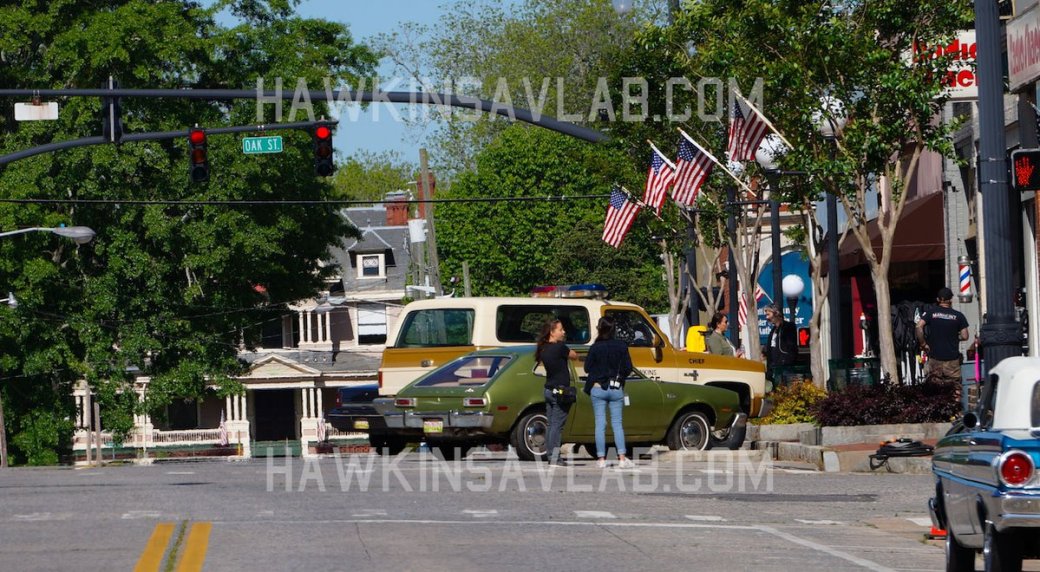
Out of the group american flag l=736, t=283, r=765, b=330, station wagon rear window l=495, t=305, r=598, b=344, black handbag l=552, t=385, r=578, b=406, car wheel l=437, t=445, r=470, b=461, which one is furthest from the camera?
american flag l=736, t=283, r=765, b=330

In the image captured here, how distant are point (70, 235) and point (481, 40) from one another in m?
35.2

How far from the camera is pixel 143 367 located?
49.4 m

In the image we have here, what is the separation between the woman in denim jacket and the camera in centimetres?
2152

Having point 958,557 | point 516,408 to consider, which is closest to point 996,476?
point 958,557

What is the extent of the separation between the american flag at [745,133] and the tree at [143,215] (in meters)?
18.9

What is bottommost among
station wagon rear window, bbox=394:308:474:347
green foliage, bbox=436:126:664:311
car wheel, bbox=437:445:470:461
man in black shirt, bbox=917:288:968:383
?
car wheel, bbox=437:445:470:461

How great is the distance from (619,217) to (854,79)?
13.1 m

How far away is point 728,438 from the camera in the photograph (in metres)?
24.5

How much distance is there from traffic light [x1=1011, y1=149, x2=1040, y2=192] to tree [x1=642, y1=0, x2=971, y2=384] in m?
7.59

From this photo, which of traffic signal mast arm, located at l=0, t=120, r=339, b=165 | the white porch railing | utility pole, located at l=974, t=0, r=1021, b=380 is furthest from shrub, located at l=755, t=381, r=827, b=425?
the white porch railing

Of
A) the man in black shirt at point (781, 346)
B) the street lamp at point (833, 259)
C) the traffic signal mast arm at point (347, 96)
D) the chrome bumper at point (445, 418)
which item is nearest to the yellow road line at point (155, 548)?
the chrome bumper at point (445, 418)

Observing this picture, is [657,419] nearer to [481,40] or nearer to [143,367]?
[143,367]

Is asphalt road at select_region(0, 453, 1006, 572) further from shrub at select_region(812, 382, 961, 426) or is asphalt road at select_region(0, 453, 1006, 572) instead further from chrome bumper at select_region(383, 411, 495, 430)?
shrub at select_region(812, 382, 961, 426)

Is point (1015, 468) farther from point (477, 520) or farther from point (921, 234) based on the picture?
point (921, 234)
